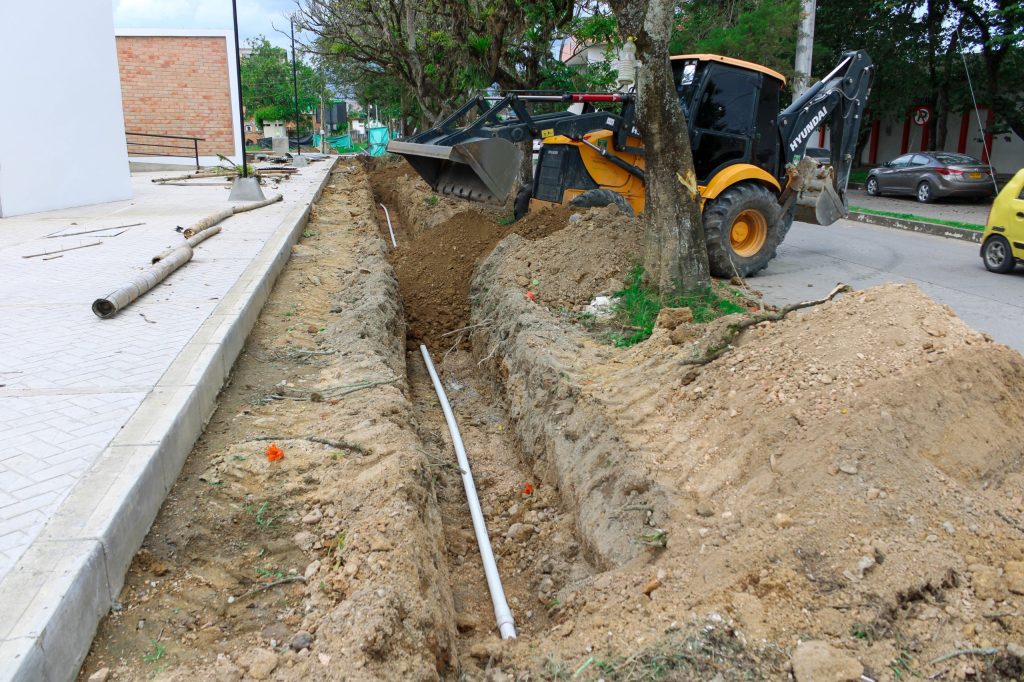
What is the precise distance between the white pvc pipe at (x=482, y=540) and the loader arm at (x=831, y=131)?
23.6ft

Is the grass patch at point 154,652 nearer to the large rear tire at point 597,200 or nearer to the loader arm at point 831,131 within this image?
the large rear tire at point 597,200

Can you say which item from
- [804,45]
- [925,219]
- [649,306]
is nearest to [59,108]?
[649,306]

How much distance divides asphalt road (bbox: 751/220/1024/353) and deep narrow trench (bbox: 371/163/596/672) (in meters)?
4.19

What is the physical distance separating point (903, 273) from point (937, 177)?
38.1ft

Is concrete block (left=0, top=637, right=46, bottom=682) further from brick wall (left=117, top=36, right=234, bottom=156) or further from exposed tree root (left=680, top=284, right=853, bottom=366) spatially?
brick wall (left=117, top=36, right=234, bottom=156)

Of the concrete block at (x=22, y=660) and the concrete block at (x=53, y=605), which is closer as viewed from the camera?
the concrete block at (x=22, y=660)

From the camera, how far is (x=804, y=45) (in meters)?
19.7

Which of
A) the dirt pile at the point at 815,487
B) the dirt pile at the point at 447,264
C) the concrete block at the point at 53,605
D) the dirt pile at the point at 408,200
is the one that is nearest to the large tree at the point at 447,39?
the dirt pile at the point at 408,200

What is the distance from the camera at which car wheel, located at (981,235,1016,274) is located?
37.5 ft

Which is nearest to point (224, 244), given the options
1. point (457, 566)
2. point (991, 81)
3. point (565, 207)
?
point (565, 207)

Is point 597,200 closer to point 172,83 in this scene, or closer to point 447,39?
point 447,39

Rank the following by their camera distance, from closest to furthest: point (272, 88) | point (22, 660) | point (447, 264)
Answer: point (22, 660), point (447, 264), point (272, 88)

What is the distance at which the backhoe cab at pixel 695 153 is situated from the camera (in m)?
9.91

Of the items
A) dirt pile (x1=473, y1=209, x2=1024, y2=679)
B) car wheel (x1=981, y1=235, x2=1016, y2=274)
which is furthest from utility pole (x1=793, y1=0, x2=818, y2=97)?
dirt pile (x1=473, y1=209, x2=1024, y2=679)
